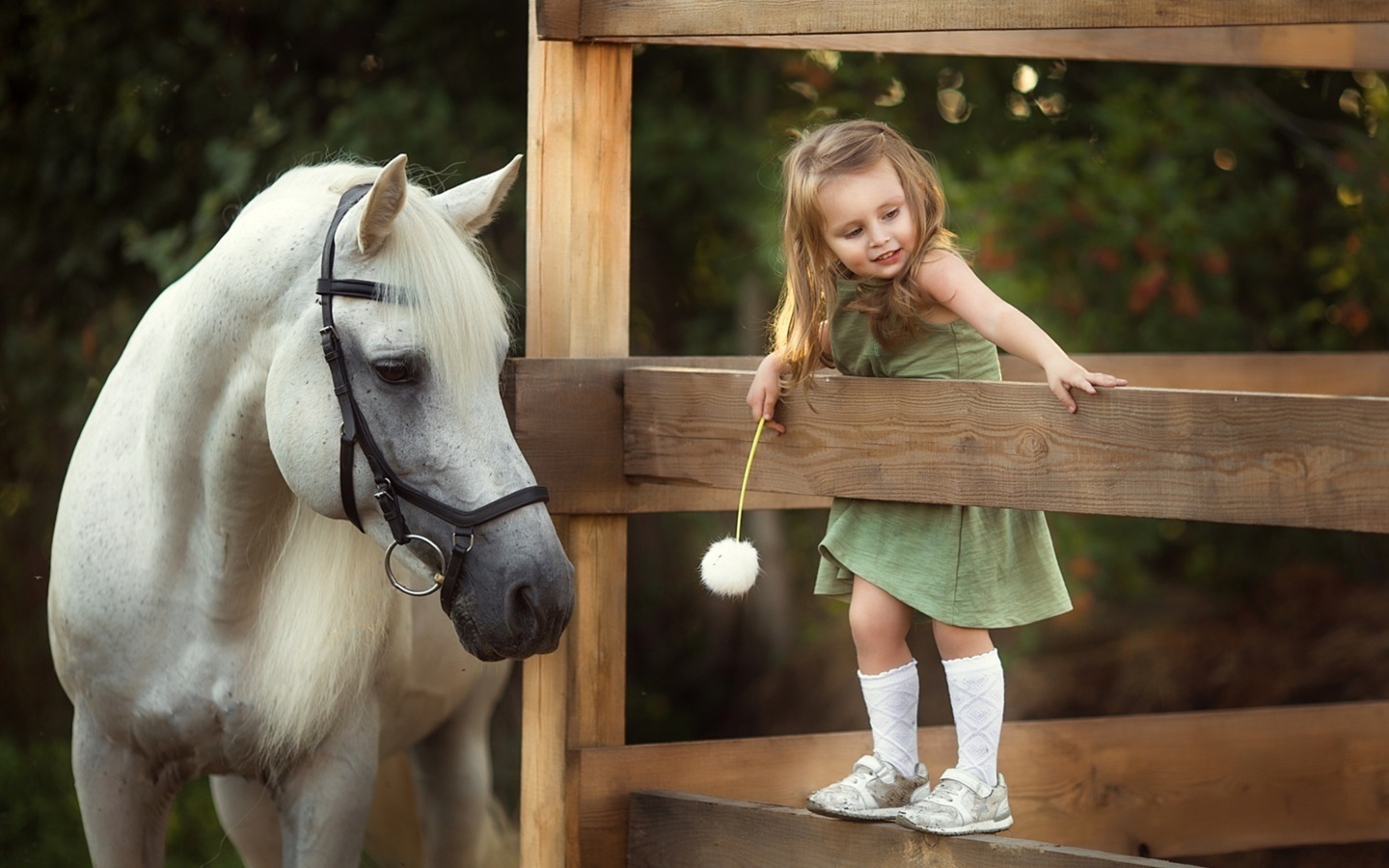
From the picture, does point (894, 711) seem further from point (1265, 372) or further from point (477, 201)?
point (1265, 372)

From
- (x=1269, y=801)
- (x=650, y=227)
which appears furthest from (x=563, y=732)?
(x=650, y=227)

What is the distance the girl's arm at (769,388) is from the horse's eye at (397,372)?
53cm

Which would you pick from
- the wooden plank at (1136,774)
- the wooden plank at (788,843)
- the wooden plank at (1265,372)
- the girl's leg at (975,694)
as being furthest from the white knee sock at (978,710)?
the wooden plank at (1265,372)

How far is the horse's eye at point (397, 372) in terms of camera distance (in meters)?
2.02

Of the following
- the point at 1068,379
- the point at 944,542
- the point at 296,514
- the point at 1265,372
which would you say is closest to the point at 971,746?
the point at 944,542

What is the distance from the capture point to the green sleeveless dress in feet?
6.93

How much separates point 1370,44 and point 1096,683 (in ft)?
10.2

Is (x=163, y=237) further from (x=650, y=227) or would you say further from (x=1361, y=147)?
(x=1361, y=147)

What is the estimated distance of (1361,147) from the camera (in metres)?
5.40

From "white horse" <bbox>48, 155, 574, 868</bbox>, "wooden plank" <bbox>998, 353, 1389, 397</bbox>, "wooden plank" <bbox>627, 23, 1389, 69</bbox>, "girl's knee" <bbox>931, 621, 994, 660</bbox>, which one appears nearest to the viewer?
"white horse" <bbox>48, 155, 574, 868</bbox>

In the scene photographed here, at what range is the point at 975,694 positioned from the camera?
211 cm

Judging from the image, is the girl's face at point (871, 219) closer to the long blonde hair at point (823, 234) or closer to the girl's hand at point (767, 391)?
the long blonde hair at point (823, 234)

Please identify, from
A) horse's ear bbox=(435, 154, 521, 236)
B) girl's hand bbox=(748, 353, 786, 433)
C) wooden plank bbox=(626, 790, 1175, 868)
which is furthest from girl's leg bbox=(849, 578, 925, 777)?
horse's ear bbox=(435, 154, 521, 236)

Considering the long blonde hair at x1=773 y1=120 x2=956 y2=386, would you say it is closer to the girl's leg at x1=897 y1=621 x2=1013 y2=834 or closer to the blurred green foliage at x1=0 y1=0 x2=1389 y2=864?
the girl's leg at x1=897 y1=621 x2=1013 y2=834
